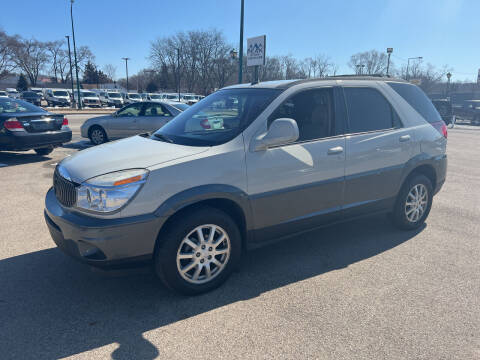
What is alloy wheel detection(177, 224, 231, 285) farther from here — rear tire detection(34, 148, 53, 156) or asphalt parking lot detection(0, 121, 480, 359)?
rear tire detection(34, 148, 53, 156)

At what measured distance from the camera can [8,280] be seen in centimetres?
343

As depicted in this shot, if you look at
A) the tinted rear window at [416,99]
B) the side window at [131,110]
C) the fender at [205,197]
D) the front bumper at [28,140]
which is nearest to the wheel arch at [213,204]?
the fender at [205,197]

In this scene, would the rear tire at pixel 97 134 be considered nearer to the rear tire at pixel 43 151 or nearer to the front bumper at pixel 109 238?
the rear tire at pixel 43 151

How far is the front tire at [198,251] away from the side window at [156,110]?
787 centimetres

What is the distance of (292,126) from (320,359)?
6.13 ft

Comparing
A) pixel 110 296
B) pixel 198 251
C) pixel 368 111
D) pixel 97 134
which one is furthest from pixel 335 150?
pixel 97 134

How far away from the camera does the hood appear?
9.65 ft

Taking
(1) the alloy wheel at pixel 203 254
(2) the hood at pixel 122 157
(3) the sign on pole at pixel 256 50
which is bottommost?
(1) the alloy wheel at pixel 203 254

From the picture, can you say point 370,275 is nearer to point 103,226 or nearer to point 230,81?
point 103,226

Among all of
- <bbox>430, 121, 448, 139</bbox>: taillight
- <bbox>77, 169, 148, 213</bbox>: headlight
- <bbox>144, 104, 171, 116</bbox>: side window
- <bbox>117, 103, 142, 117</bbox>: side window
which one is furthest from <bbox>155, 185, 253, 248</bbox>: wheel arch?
<bbox>117, 103, 142, 117</bbox>: side window

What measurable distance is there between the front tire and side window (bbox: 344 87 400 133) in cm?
182

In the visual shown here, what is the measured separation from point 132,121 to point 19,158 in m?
3.15

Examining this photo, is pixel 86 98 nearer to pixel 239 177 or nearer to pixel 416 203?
pixel 416 203

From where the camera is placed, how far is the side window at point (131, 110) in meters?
11.0
